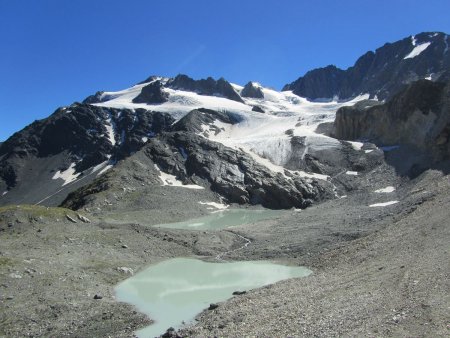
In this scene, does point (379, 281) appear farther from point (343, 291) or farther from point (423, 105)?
point (423, 105)

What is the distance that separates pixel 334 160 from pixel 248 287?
81214 millimetres

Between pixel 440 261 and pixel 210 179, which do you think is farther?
pixel 210 179

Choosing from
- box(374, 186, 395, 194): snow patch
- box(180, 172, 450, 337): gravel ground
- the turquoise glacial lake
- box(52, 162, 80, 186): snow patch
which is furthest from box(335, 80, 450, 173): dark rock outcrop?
box(52, 162, 80, 186): snow patch

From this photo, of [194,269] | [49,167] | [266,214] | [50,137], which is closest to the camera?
[194,269]

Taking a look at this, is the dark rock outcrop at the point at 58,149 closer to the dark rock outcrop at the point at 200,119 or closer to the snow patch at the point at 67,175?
the snow patch at the point at 67,175

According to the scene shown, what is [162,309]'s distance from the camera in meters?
32.0

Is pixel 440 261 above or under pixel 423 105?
under

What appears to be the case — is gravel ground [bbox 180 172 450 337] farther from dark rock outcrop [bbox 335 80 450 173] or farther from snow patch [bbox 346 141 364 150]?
snow patch [bbox 346 141 364 150]

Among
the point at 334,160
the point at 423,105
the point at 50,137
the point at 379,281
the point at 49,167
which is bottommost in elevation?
the point at 379,281

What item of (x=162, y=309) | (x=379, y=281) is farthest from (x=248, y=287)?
(x=379, y=281)

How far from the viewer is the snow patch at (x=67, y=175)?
156m

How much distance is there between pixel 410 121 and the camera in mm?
106375

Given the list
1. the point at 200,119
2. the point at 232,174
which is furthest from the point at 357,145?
the point at 200,119

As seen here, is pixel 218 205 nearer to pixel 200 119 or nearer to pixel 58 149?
pixel 200 119
